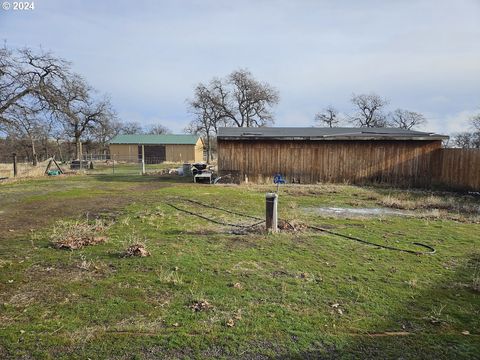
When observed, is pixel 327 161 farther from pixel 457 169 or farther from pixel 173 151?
pixel 173 151

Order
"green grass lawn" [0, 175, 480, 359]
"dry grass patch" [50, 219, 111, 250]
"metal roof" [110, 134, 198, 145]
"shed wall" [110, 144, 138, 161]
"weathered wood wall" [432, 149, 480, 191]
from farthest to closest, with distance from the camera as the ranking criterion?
"metal roof" [110, 134, 198, 145]
"shed wall" [110, 144, 138, 161]
"weathered wood wall" [432, 149, 480, 191]
"dry grass patch" [50, 219, 111, 250]
"green grass lawn" [0, 175, 480, 359]

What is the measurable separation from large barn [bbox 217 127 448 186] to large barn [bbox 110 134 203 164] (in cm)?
2836

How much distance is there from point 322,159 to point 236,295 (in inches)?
567

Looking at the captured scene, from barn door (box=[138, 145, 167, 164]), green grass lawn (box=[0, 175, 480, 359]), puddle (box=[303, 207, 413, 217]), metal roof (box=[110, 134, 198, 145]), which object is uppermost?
metal roof (box=[110, 134, 198, 145])

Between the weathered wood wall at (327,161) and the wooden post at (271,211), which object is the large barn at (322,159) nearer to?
the weathered wood wall at (327,161)

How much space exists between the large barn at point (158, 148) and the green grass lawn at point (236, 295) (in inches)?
1508

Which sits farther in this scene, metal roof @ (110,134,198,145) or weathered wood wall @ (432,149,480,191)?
metal roof @ (110,134,198,145)

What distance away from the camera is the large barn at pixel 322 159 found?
17359mm

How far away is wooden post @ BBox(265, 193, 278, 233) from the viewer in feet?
22.0

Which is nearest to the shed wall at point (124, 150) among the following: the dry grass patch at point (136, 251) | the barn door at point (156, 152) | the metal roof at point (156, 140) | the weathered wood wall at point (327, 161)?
the metal roof at point (156, 140)

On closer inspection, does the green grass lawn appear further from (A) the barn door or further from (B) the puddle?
(A) the barn door

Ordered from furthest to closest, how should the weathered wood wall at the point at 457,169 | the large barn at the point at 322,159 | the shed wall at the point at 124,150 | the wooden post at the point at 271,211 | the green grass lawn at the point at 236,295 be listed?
the shed wall at the point at 124,150 < the large barn at the point at 322,159 < the weathered wood wall at the point at 457,169 < the wooden post at the point at 271,211 < the green grass lawn at the point at 236,295

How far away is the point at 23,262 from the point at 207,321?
124 inches

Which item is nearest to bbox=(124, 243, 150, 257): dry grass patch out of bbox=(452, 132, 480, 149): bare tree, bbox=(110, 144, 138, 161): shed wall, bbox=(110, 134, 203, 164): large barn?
bbox=(110, 134, 203, 164): large barn
